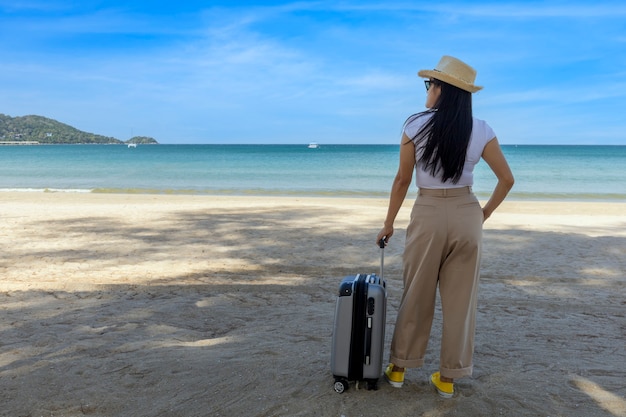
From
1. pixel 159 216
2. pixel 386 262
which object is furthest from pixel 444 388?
pixel 159 216

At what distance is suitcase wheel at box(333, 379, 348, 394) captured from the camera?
3141 millimetres

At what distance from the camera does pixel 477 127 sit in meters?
2.80

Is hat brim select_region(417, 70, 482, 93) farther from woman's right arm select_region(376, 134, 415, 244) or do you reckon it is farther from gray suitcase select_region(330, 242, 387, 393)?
gray suitcase select_region(330, 242, 387, 393)

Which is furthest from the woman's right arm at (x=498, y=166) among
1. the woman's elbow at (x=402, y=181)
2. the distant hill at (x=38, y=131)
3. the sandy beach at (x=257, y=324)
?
the distant hill at (x=38, y=131)

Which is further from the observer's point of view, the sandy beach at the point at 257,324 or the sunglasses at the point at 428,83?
the sandy beach at the point at 257,324

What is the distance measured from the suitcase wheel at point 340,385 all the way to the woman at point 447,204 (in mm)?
485

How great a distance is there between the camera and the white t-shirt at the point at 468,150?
110 inches

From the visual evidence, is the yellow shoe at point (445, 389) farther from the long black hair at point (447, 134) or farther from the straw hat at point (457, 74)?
the straw hat at point (457, 74)

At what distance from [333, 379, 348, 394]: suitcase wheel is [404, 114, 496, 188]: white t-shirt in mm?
1253

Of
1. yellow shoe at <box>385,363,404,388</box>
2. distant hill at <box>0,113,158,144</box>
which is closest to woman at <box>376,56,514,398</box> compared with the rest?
yellow shoe at <box>385,363,404,388</box>

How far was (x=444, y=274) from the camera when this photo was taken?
2.96 m

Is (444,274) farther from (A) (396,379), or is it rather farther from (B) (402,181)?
(A) (396,379)

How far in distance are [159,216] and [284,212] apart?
2787mm

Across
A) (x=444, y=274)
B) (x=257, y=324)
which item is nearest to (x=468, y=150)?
(x=444, y=274)
